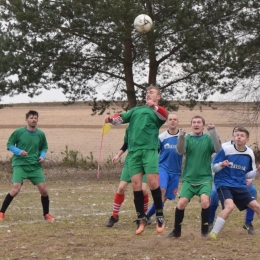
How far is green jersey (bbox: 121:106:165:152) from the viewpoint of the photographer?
27.4ft

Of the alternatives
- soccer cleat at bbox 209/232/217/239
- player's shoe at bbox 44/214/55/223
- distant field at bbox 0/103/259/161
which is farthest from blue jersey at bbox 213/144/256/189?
distant field at bbox 0/103/259/161

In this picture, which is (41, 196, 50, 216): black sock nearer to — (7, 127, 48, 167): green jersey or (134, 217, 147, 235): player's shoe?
(7, 127, 48, 167): green jersey

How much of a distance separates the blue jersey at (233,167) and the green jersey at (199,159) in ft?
0.53

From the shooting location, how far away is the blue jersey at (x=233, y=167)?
8203mm

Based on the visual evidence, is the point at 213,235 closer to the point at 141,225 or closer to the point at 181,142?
the point at 141,225

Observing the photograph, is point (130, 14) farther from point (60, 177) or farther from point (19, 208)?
point (19, 208)

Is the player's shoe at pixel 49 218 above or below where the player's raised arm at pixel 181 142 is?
below

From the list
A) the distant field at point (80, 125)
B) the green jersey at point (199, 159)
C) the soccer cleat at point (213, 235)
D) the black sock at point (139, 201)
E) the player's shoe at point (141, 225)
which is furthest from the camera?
the distant field at point (80, 125)

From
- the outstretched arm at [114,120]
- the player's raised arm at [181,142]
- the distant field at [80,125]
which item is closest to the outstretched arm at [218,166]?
the player's raised arm at [181,142]

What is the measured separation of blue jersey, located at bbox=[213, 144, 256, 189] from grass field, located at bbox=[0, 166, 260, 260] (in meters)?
0.72

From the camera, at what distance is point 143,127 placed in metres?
8.34

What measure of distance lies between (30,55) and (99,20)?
2.62m

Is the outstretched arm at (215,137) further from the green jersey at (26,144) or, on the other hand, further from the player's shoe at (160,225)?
the green jersey at (26,144)

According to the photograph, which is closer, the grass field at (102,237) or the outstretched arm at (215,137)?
the grass field at (102,237)
